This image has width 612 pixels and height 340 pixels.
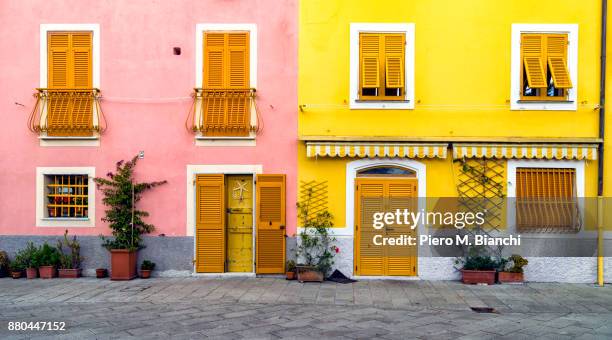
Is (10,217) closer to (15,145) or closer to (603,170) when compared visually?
(15,145)

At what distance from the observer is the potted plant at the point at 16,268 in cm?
1187

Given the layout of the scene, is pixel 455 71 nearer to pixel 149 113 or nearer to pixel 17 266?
pixel 149 113

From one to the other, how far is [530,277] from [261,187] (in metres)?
6.52

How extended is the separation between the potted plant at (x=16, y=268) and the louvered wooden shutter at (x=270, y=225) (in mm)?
5572

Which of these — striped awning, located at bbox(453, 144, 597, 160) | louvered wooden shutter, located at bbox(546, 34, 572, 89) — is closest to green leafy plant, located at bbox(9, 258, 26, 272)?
striped awning, located at bbox(453, 144, 597, 160)

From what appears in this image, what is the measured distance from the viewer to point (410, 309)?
9266 mm

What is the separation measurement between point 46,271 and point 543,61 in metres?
12.5

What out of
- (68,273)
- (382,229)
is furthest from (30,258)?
(382,229)

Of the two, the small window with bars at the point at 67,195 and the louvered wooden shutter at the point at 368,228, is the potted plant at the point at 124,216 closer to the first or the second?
the small window with bars at the point at 67,195

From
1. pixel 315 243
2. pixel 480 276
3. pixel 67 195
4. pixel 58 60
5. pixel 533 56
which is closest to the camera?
pixel 480 276

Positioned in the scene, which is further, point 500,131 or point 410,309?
point 500,131

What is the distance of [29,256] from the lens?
39.2 ft

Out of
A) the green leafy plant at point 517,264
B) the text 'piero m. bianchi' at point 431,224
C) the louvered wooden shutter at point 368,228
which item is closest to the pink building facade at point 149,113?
the louvered wooden shutter at point 368,228

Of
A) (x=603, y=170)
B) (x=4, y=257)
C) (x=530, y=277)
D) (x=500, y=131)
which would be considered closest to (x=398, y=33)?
(x=500, y=131)
